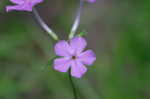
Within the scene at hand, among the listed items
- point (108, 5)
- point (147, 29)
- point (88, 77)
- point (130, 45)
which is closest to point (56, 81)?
point (88, 77)

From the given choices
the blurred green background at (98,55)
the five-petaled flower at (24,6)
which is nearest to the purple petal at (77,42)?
the five-petaled flower at (24,6)

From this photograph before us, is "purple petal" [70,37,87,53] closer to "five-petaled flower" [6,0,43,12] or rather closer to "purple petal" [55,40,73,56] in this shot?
"purple petal" [55,40,73,56]

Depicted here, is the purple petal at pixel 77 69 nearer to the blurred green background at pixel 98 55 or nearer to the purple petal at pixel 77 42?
the purple petal at pixel 77 42

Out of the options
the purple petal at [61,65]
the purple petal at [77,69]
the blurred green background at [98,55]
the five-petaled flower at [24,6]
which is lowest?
the blurred green background at [98,55]

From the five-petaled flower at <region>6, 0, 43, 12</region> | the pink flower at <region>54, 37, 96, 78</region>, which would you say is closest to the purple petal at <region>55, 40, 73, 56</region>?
the pink flower at <region>54, 37, 96, 78</region>

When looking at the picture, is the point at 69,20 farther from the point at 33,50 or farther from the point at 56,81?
the point at 56,81

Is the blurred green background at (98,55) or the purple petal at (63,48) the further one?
the blurred green background at (98,55)

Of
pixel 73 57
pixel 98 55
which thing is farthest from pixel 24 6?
pixel 98 55
